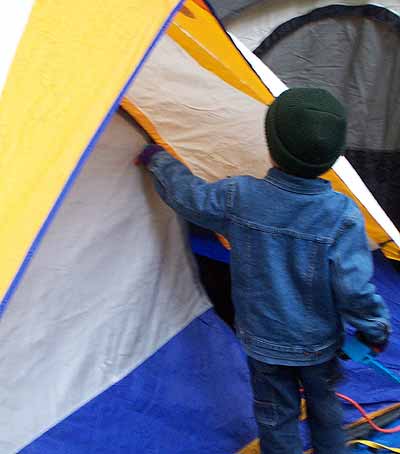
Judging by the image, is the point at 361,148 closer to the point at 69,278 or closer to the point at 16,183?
the point at 69,278

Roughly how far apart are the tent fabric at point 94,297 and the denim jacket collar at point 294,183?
416mm

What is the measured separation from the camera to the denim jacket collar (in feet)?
3.61

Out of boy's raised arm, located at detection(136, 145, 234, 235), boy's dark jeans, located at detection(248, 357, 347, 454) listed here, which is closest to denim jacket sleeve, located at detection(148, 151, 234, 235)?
boy's raised arm, located at detection(136, 145, 234, 235)

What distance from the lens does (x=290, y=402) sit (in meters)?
1.26

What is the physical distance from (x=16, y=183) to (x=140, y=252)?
698 millimetres

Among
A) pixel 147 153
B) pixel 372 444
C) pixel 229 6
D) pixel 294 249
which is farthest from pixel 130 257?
pixel 229 6

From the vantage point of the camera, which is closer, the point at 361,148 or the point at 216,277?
the point at 216,277

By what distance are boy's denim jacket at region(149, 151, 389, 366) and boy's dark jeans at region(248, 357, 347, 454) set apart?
50 mm

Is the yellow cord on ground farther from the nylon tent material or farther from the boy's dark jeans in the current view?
the nylon tent material

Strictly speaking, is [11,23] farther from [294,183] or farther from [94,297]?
[94,297]

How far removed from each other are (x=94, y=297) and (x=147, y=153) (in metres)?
0.33

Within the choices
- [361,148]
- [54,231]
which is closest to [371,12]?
[361,148]

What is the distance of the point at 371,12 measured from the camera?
1.97 m

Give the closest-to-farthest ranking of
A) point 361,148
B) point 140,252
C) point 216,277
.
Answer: point 140,252 < point 216,277 < point 361,148
